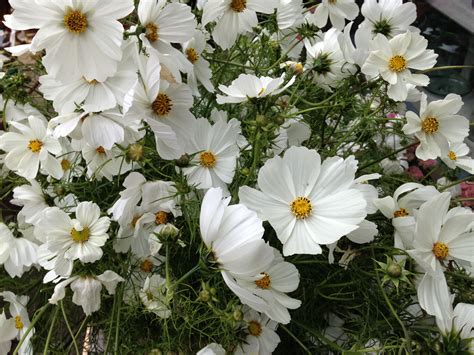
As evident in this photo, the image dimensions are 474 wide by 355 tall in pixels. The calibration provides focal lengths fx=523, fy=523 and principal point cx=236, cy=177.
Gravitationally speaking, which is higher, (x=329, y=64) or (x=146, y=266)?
(x=329, y=64)

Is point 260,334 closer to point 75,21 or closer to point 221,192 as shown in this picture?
point 221,192

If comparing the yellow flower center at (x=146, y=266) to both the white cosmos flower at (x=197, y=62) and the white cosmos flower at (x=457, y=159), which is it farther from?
the white cosmos flower at (x=457, y=159)

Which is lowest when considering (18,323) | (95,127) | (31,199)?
(18,323)

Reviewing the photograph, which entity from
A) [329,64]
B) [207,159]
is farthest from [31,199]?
[329,64]

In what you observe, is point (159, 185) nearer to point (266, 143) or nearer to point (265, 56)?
point (266, 143)

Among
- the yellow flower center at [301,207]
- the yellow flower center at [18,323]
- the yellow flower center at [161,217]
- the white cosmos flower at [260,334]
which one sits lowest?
the yellow flower center at [18,323]

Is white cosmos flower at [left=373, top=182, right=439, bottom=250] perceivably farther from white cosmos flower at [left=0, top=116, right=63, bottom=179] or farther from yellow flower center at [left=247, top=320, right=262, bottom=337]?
white cosmos flower at [left=0, top=116, right=63, bottom=179]

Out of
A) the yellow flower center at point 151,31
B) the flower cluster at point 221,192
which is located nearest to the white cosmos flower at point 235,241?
the flower cluster at point 221,192

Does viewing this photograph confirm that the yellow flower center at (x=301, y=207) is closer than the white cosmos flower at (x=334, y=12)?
Yes
